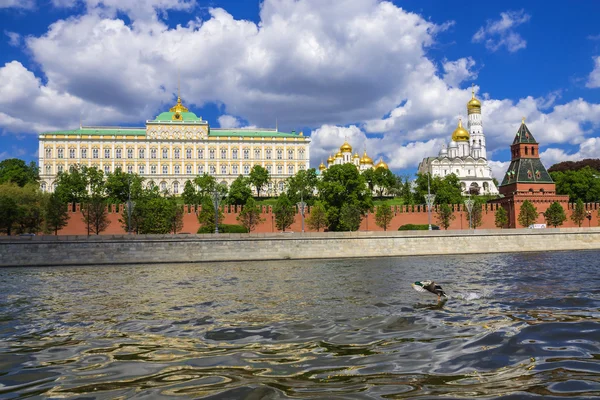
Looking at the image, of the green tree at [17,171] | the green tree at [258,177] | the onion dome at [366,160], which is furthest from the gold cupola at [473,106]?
the green tree at [17,171]

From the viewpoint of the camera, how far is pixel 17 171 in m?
75.8

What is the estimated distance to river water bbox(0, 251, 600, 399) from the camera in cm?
621

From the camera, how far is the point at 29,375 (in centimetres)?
700

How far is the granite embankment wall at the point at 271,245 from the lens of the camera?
117 ft

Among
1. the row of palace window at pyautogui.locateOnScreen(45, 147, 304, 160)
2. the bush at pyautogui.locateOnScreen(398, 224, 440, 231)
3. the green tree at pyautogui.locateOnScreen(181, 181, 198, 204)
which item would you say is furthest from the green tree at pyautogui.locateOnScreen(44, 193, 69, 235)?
the row of palace window at pyautogui.locateOnScreen(45, 147, 304, 160)

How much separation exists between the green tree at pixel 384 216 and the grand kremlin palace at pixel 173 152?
45544mm

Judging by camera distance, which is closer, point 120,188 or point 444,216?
point 444,216

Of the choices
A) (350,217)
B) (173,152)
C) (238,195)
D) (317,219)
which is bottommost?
(317,219)

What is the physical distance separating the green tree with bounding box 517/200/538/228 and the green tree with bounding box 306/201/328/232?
65.2 feet

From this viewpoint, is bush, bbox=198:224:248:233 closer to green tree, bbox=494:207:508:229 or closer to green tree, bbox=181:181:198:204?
green tree, bbox=181:181:198:204

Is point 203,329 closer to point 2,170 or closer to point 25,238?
point 25,238

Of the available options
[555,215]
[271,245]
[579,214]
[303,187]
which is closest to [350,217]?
Result: [271,245]

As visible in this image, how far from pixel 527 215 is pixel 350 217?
18.4 metres

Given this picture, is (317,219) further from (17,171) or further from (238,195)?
(17,171)
